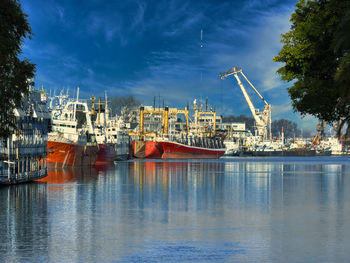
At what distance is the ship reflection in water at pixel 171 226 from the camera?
21.6 meters

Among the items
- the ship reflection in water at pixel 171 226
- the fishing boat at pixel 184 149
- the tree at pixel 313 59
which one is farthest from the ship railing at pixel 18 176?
the fishing boat at pixel 184 149

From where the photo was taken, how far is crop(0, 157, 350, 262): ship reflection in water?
21.6 meters

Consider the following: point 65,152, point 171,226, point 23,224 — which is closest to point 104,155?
point 65,152

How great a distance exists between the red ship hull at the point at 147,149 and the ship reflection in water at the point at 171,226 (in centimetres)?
13113

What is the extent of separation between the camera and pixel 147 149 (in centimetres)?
18350

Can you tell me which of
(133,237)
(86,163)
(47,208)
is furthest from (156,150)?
(133,237)

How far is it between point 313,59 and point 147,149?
153941 millimetres

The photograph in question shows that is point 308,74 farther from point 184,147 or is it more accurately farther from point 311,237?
point 184,147

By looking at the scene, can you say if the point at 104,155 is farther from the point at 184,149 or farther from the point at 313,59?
the point at 313,59

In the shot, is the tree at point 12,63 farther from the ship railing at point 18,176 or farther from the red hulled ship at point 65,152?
the red hulled ship at point 65,152

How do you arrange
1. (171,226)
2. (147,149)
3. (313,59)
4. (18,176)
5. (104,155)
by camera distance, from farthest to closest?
(147,149)
(104,155)
(18,176)
(313,59)
(171,226)

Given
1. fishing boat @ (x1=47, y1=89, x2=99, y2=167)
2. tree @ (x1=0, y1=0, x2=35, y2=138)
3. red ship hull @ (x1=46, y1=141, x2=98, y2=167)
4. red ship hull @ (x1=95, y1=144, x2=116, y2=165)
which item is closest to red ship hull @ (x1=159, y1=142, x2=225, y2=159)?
red ship hull @ (x1=95, y1=144, x2=116, y2=165)

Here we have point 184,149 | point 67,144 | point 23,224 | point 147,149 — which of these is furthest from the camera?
point 184,149

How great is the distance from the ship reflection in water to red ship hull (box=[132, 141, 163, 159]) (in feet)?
430
